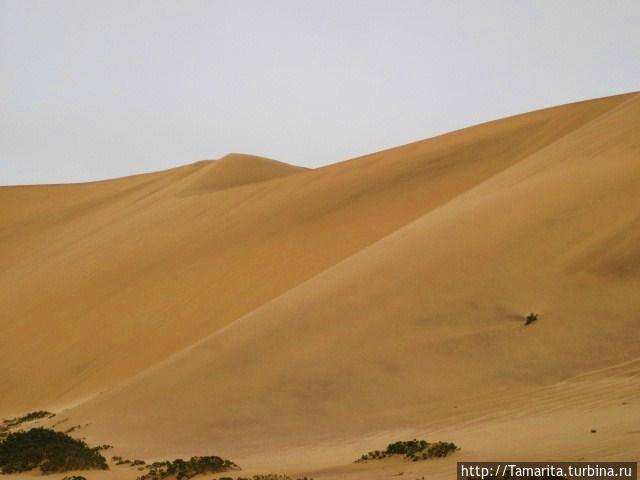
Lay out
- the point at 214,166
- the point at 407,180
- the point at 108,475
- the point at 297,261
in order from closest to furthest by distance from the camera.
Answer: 1. the point at 108,475
2. the point at 297,261
3. the point at 407,180
4. the point at 214,166

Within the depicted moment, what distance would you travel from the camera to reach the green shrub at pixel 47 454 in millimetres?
9609

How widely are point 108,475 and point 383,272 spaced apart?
7.40m

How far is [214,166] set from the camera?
41500mm

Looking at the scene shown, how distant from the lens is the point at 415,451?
27.5 ft

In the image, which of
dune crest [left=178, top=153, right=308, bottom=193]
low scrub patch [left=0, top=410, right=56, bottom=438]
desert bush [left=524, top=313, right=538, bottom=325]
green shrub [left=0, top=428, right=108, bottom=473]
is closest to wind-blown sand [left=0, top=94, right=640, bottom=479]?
desert bush [left=524, top=313, right=538, bottom=325]

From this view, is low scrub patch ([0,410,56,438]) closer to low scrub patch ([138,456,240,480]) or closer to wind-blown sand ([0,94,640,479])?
wind-blown sand ([0,94,640,479])

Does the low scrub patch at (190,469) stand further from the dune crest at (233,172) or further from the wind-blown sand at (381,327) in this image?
the dune crest at (233,172)

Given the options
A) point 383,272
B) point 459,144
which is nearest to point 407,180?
point 459,144

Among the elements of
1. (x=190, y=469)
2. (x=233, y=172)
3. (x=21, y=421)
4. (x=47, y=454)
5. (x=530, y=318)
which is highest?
(x=233, y=172)

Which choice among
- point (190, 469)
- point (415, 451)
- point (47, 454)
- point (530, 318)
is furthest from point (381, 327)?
point (47, 454)

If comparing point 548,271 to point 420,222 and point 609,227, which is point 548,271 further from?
point 420,222

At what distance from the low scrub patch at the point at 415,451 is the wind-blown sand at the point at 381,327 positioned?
0.16 metres

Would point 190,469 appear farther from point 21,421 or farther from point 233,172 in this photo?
point 233,172

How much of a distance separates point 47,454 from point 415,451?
441cm
